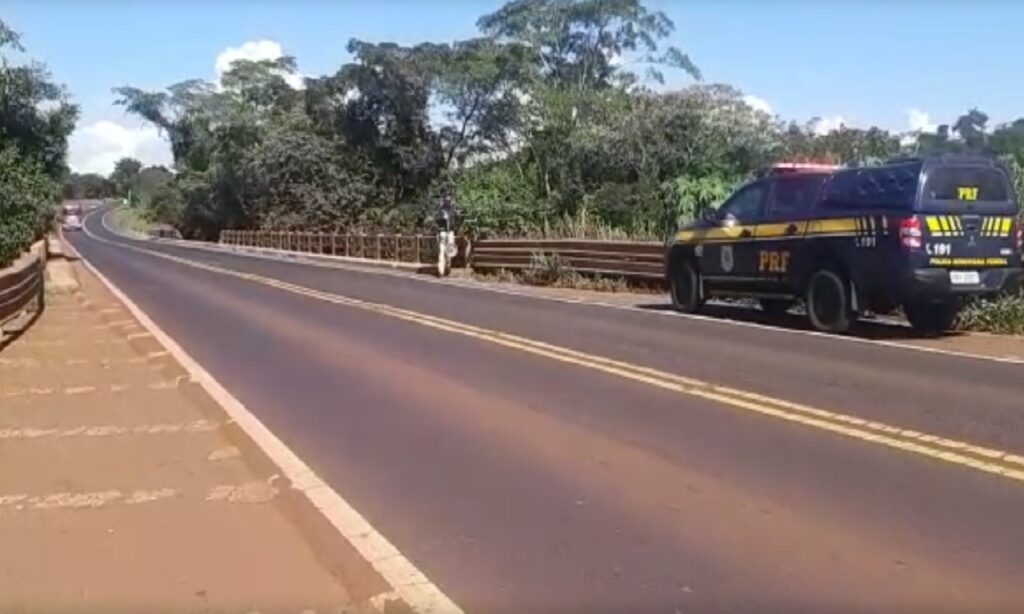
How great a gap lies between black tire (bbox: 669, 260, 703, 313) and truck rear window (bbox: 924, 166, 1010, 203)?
4823mm

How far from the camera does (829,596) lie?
5.48 meters

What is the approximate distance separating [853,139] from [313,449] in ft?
113

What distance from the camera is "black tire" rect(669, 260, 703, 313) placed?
1952 centimetres

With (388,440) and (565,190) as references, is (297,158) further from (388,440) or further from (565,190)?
(388,440)

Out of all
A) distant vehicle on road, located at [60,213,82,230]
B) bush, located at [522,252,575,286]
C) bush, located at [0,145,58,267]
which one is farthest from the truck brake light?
distant vehicle on road, located at [60,213,82,230]

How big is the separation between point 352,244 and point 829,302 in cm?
3873

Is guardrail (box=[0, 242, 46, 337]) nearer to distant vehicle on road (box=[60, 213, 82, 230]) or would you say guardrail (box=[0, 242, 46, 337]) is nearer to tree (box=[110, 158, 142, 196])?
distant vehicle on road (box=[60, 213, 82, 230])

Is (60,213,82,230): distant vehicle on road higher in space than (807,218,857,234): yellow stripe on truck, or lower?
lower

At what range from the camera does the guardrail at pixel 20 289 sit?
18.0 m

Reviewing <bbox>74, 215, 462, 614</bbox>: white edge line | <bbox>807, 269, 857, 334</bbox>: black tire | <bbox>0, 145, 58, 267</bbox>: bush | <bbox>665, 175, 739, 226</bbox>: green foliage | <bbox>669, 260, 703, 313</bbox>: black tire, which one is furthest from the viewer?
<bbox>665, 175, 739, 226</bbox>: green foliage

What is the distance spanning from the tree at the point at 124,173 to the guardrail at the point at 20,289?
510 feet

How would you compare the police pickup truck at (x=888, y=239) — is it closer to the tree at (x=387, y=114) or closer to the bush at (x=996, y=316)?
the bush at (x=996, y=316)

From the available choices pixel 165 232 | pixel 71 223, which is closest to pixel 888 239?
pixel 165 232

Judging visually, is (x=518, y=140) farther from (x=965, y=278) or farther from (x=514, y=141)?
(x=965, y=278)
